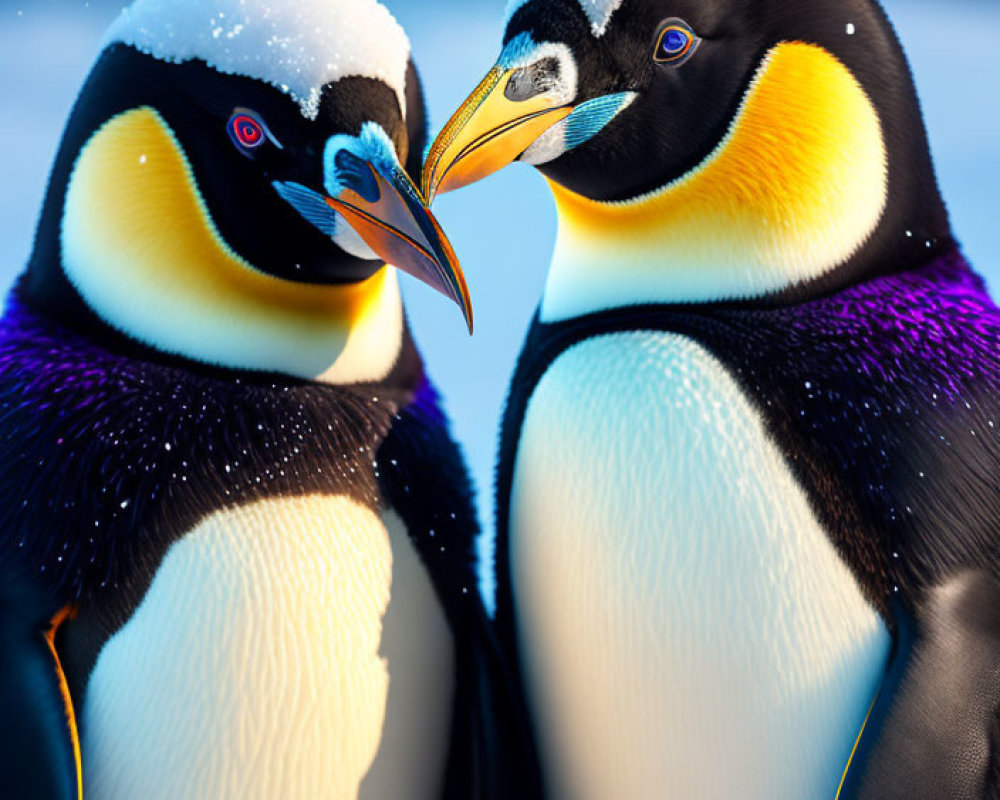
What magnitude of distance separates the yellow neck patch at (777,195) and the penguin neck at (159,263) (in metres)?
0.58

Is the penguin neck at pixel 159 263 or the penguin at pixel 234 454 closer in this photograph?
the penguin at pixel 234 454

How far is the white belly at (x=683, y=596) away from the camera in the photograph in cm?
181

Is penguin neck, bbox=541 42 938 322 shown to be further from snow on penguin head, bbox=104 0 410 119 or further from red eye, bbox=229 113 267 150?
red eye, bbox=229 113 267 150

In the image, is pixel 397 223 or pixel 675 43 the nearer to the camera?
pixel 397 223

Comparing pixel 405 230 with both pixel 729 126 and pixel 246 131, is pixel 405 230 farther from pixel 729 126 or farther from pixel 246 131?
pixel 729 126

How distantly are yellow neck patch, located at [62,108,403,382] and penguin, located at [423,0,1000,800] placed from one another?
338 millimetres

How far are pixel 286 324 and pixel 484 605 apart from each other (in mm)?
551

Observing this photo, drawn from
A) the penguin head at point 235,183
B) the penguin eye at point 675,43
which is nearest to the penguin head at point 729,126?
the penguin eye at point 675,43

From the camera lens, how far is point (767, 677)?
5.97ft

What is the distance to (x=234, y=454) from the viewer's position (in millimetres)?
1867

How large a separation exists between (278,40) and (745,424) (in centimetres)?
86

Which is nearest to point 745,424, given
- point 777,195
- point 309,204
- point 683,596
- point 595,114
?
point 683,596

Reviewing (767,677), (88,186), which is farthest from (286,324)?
(767,677)

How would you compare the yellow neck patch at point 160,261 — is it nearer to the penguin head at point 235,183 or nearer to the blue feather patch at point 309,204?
the penguin head at point 235,183
